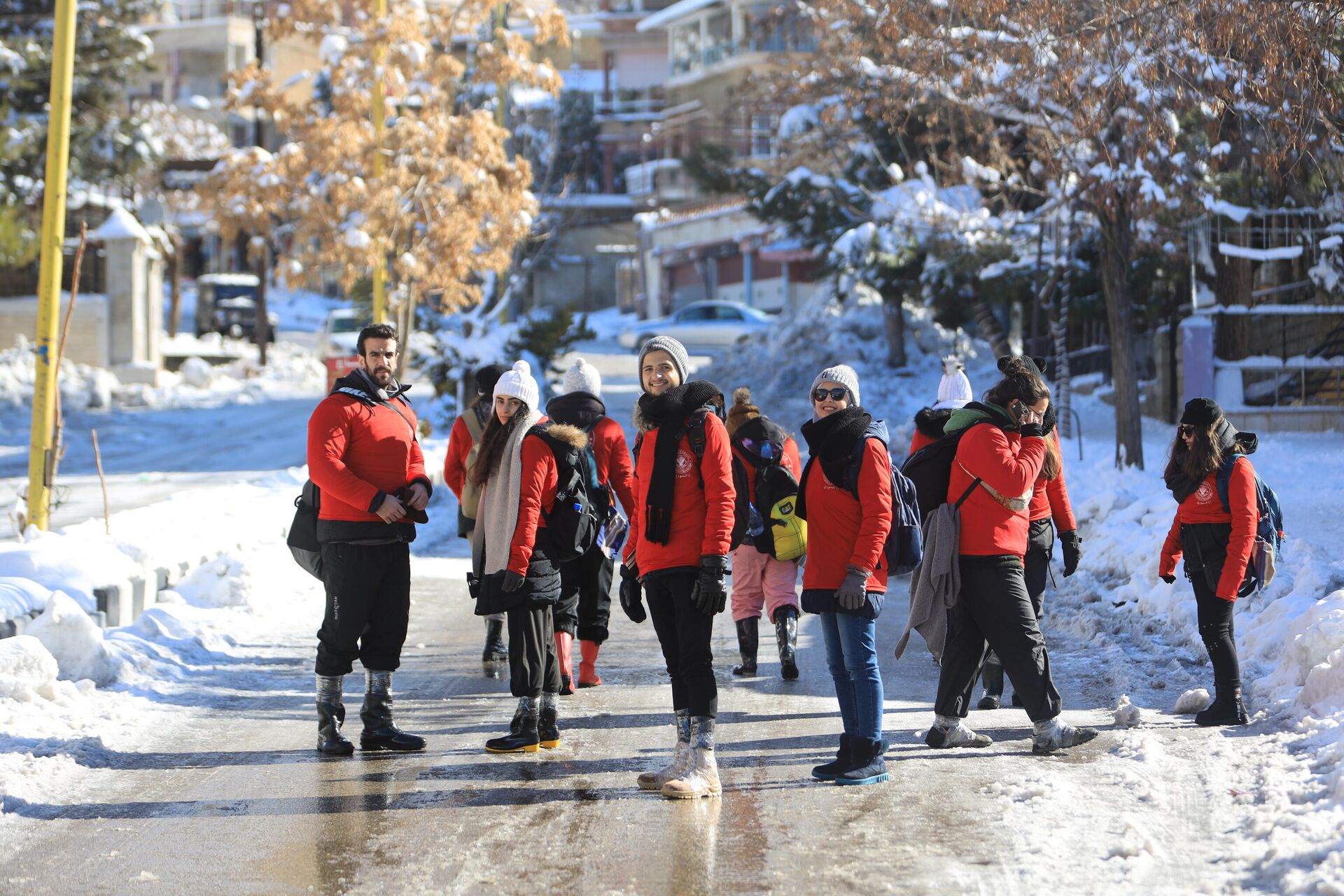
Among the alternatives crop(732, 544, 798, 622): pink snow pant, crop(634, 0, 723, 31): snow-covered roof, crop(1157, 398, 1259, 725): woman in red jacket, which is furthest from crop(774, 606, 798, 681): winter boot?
crop(634, 0, 723, 31): snow-covered roof

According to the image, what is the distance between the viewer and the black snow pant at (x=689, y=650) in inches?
240

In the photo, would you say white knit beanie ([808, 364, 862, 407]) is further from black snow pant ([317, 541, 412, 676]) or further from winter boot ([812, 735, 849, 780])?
black snow pant ([317, 541, 412, 676])

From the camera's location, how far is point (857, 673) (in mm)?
6297

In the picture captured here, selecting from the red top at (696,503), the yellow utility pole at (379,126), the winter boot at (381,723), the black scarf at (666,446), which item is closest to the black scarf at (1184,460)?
the red top at (696,503)

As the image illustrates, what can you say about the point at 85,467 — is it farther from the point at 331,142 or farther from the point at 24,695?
the point at 24,695

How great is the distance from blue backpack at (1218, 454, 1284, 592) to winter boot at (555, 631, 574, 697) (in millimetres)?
3466

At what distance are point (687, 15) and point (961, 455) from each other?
56097mm

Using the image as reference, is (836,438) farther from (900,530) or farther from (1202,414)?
(1202,414)

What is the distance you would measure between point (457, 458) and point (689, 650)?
9.96ft

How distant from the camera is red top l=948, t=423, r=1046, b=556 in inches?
255

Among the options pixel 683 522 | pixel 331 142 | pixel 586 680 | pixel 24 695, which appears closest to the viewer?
pixel 683 522

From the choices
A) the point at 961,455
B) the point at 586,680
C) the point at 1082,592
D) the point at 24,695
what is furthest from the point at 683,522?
the point at 1082,592

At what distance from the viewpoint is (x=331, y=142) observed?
2061 cm

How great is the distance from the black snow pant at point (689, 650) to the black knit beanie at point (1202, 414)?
110 inches
